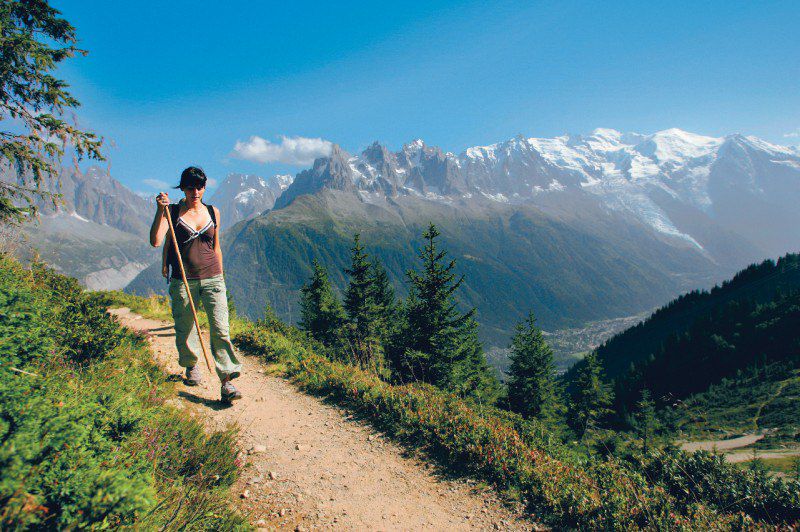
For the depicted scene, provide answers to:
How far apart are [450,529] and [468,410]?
99.9 inches

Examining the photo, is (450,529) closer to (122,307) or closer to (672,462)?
(672,462)

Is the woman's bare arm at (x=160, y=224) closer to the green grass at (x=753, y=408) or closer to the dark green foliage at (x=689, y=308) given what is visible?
the green grass at (x=753, y=408)

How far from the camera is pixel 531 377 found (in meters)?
34.8

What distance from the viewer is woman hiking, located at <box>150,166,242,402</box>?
245 inches

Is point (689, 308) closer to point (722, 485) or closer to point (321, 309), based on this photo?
point (321, 309)

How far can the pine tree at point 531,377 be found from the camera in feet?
111

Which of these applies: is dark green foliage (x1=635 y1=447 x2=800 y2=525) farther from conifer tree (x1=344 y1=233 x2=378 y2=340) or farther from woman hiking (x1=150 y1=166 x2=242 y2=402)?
conifer tree (x1=344 y1=233 x2=378 y2=340)

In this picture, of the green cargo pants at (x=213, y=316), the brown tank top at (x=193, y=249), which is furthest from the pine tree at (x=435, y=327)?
the brown tank top at (x=193, y=249)

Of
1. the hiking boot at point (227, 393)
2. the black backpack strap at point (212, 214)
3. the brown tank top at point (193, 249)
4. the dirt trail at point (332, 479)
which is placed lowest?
the dirt trail at point (332, 479)

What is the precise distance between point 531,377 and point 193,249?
115ft

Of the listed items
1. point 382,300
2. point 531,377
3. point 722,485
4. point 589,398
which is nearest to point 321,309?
point 382,300

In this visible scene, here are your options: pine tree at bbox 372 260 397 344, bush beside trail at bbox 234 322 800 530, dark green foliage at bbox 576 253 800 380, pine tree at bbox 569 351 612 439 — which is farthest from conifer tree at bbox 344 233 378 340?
dark green foliage at bbox 576 253 800 380

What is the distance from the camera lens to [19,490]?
1830 mm

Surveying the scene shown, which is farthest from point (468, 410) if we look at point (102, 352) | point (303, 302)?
point (303, 302)
